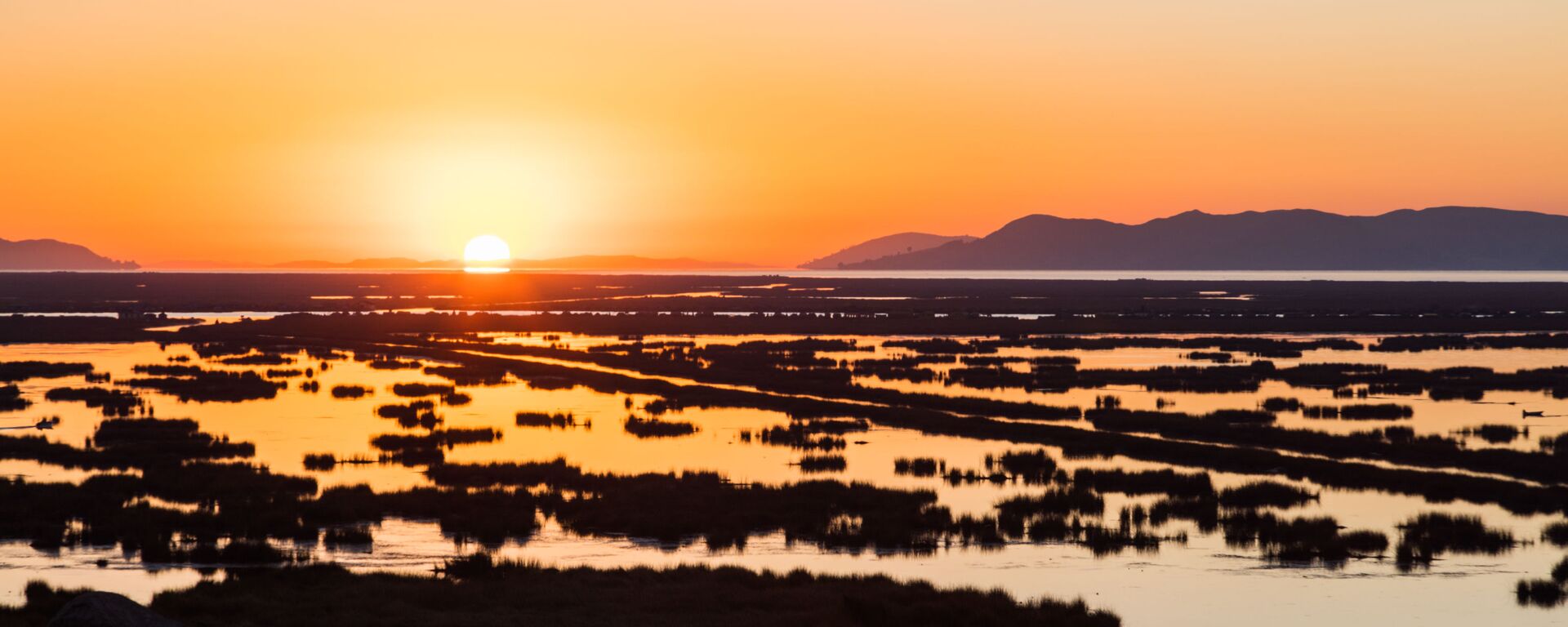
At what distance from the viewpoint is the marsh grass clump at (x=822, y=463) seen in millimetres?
30766

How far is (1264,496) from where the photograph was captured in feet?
87.8

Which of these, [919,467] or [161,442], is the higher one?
[919,467]

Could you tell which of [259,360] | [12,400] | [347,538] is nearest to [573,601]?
[347,538]

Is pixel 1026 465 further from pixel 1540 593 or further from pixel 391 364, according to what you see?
pixel 391 364

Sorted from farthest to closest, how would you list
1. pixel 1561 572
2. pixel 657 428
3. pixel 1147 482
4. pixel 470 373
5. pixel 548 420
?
pixel 470 373, pixel 548 420, pixel 657 428, pixel 1147 482, pixel 1561 572

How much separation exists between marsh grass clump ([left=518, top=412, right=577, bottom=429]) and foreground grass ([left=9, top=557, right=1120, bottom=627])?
63.4ft

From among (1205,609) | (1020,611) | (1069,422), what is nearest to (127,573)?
(1020,611)

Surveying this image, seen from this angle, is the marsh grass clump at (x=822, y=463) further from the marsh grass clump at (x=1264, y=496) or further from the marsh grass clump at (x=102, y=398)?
the marsh grass clump at (x=102, y=398)

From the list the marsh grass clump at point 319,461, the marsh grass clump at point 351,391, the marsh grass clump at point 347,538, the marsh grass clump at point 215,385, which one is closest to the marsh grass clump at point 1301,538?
the marsh grass clump at point 347,538

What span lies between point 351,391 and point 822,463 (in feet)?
78.1

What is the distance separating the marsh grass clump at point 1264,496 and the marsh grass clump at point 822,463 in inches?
335

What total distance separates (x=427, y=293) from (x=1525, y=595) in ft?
556

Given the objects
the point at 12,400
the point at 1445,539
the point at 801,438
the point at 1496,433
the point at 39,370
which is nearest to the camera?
the point at 1445,539

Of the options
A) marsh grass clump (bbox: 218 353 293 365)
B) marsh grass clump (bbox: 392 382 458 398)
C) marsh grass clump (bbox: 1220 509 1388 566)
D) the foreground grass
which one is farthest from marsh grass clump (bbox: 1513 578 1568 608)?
marsh grass clump (bbox: 218 353 293 365)
